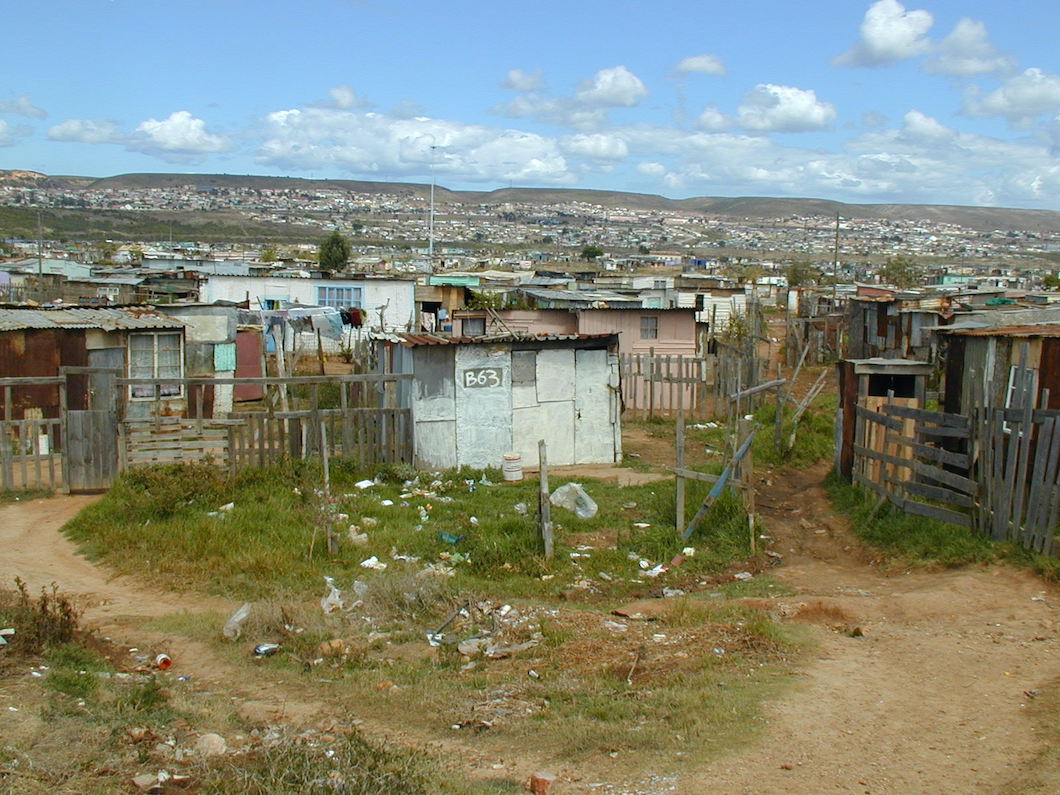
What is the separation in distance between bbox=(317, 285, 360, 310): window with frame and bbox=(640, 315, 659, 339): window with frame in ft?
45.4

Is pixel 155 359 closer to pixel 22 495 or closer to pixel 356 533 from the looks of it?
pixel 22 495

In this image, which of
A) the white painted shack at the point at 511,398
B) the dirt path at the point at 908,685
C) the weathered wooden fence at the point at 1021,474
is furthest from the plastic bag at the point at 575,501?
the weathered wooden fence at the point at 1021,474

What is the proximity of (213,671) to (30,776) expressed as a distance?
9.49ft

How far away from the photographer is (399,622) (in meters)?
9.39

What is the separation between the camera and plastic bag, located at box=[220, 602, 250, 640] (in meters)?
9.02

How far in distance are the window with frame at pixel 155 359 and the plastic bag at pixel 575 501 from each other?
9.48m

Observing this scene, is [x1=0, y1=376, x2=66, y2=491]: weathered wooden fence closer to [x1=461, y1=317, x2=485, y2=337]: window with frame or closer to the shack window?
the shack window

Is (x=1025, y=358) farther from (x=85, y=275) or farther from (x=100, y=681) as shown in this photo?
(x=85, y=275)

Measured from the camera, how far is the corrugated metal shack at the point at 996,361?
1137 cm

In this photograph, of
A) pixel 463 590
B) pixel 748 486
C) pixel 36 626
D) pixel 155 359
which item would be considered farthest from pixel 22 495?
pixel 748 486

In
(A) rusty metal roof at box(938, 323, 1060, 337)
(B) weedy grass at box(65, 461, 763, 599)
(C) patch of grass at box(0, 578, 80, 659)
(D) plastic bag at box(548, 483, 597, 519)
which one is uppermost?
(A) rusty metal roof at box(938, 323, 1060, 337)

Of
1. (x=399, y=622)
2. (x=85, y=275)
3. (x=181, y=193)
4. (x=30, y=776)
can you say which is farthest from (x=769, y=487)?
(x=181, y=193)

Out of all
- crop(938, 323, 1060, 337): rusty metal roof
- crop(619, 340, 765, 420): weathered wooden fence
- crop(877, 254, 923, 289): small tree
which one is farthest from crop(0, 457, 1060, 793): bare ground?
crop(877, 254, 923, 289): small tree

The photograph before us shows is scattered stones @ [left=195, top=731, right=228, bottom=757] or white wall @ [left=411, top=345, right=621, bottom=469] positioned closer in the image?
scattered stones @ [left=195, top=731, right=228, bottom=757]
